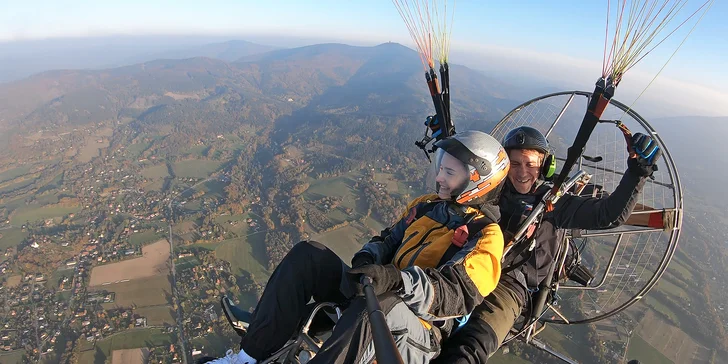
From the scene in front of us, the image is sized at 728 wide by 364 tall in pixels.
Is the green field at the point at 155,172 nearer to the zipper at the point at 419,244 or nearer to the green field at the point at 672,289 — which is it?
the zipper at the point at 419,244

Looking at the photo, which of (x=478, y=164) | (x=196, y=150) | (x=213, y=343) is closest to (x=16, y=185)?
(x=196, y=150)

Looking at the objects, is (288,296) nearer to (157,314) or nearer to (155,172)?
(157,314)

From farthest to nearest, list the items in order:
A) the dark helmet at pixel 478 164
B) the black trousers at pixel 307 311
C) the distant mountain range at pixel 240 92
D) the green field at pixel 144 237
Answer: the distant mountain range at pixel 240 92 → the green field at pixel 144 237 → the dark helmet at pixel 478 164 → the black trousers at pixel 307 311

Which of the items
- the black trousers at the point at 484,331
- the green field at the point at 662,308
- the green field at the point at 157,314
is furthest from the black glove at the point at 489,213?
the green field at the point at 662,308

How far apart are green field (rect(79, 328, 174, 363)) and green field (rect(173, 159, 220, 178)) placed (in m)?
30.6

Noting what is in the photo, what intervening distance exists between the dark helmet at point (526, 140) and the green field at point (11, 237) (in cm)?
4524

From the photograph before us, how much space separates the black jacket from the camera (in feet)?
9.72

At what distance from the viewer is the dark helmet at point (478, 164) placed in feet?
8.68

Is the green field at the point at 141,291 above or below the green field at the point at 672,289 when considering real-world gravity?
below

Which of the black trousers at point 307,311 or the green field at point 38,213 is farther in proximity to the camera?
the green field at point 38,213

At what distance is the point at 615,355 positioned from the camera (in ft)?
58.2

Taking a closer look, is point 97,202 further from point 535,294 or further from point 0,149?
point 535,294

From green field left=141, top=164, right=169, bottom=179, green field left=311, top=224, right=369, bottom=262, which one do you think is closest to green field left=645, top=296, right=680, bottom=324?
green field left=311, top=224, right=369, bottom=262

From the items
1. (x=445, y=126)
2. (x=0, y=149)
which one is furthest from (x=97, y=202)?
(x=445, y=126)
